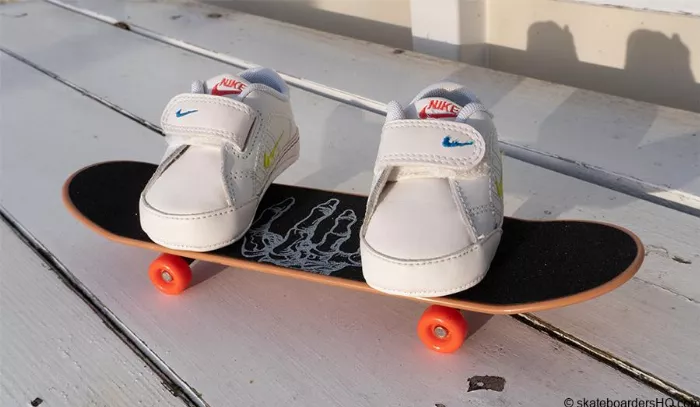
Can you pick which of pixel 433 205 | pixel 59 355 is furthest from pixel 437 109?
pixel 59 355

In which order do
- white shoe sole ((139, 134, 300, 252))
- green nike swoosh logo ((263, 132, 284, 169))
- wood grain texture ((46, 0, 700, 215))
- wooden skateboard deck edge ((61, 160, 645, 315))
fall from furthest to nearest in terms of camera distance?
1. wood grain texture ((46, 0, 700, 215))
2. green nike swoosh logo ((263, 132, 284, 169))
3. white shoe sole ((139, 134, 300, 252))
4. wooden skateboard deck edge ((61, 160, 645, 315))

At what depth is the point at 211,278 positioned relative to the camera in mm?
922

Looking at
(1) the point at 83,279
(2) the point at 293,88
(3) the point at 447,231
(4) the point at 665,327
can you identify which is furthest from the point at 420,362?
(2) the point at 293,88

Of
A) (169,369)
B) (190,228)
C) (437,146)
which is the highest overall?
(437,146)

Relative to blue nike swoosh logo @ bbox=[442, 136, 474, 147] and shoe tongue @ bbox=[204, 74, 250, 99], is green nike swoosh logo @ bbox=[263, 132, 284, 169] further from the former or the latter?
blue nike swoosh logo @ bbox=[442, 136, 474, 147]

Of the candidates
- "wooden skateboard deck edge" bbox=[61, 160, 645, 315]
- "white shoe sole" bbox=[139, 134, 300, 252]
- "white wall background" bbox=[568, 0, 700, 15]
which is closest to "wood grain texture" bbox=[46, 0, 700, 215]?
"white wall background" bbox=[568, 0, 700, 15]

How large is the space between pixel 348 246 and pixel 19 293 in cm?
49

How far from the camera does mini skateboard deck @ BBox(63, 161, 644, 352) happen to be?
72cm

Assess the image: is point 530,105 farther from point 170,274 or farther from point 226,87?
point 170,274

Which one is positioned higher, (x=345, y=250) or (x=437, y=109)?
(x=437, y=109)

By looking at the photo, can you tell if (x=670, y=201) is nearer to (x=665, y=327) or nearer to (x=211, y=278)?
(x=665, y=327)

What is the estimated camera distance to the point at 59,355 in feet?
2.69

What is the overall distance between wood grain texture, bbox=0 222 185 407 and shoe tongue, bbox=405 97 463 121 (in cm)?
44

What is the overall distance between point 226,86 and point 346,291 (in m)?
0.33
